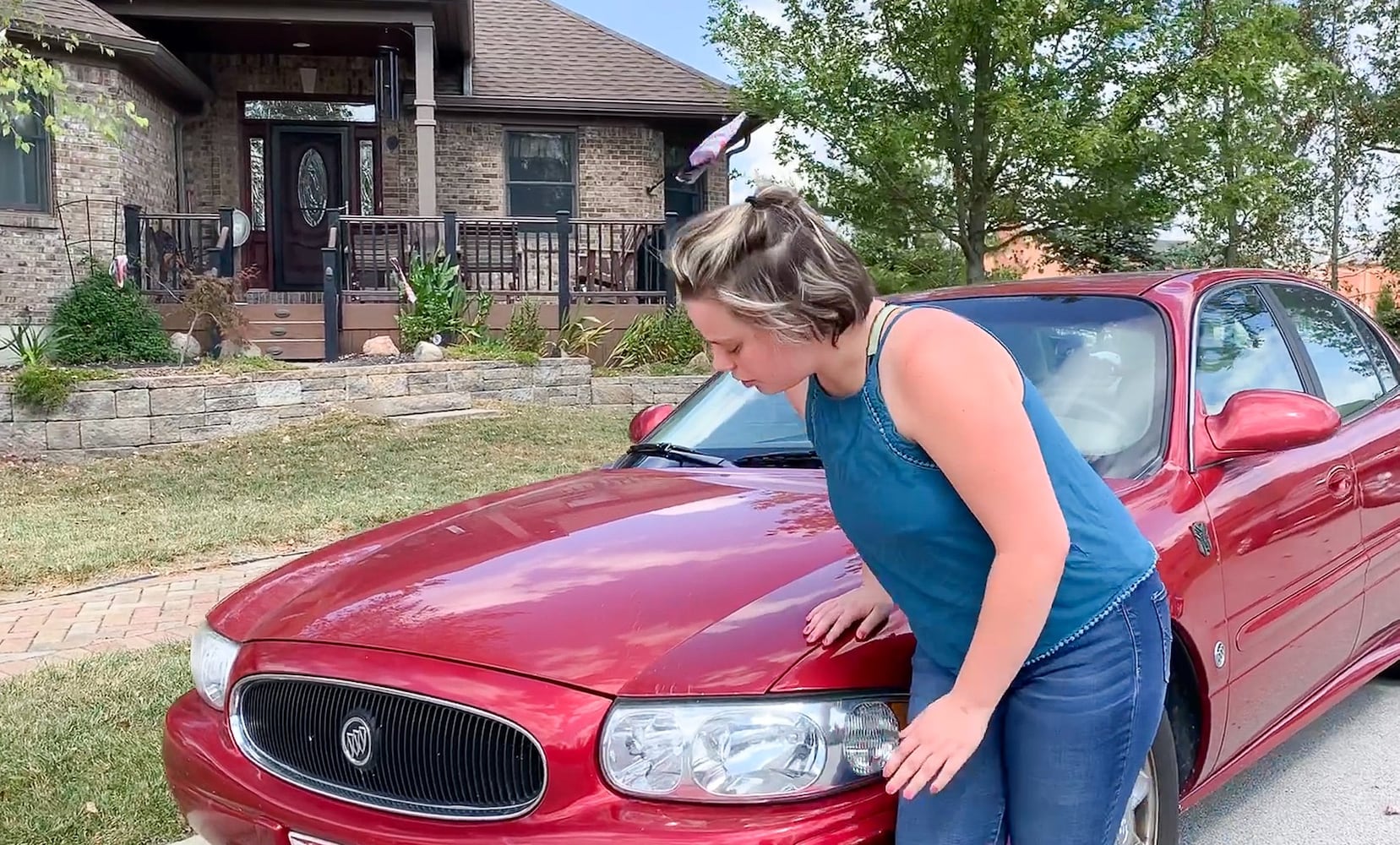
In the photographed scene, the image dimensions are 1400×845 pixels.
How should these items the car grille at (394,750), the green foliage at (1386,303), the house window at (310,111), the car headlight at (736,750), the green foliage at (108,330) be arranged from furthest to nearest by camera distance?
the green foliage at (1386,303) → the house window at (310,111) → the green foliage at (108,330) → the car grille at (394,750) → the car headlight at (736,750)

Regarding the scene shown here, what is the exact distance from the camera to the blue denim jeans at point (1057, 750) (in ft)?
5.98

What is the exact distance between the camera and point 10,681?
4.57 metres

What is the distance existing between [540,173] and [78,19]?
5.79 meters

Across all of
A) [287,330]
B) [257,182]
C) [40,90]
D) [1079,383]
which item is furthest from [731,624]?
[257,182]

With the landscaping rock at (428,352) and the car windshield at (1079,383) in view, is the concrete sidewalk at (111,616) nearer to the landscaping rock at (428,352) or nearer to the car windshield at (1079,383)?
the car windshield at (1079,383)

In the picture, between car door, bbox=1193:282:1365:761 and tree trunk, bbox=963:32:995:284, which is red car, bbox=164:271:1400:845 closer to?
car door, bbox=1193:282:1365:761

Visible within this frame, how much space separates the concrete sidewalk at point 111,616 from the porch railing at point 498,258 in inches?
250

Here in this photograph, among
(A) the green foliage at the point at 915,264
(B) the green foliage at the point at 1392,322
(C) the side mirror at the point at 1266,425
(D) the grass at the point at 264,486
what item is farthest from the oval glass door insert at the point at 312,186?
(B) the green foliage at the point at 1392,322

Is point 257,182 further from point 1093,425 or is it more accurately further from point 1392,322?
point 1392,322

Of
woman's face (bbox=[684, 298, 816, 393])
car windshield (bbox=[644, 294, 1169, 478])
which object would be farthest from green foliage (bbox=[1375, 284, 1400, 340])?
woman's face (bbox=[684, 298, 816, 393])

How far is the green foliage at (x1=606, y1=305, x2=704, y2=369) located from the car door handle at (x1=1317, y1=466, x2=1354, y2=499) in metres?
10.0

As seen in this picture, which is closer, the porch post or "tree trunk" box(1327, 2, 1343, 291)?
the porch post

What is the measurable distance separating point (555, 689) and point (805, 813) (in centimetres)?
46

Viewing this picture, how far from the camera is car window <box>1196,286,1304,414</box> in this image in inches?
126
